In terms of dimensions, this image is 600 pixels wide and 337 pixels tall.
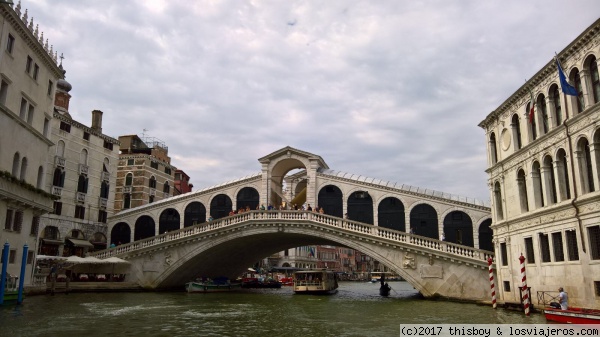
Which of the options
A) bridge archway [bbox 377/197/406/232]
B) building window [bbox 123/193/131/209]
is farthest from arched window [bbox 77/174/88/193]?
bridge archway [bbox 377/197/406/232]

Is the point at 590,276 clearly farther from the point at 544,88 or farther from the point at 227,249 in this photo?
the point at 227,249

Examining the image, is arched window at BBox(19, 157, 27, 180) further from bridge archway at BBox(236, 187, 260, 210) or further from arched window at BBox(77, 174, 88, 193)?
bridge archway at BBox(236, 187, 260, 210)

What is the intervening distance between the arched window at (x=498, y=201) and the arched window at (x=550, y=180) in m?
4.96

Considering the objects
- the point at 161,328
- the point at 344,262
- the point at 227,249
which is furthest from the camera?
the point at 344,262

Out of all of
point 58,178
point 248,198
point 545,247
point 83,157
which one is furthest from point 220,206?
point 545,247

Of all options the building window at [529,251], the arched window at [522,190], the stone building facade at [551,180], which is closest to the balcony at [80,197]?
the stone building facade at [551,180]

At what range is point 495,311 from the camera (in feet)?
68.9

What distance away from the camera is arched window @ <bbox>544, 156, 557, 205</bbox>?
63.7 feet

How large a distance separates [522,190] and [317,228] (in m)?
13.0

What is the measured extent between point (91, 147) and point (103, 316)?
2435cm

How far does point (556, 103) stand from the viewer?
63.2ft

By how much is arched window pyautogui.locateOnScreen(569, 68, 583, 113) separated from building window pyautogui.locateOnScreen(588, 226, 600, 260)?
14.0 feet

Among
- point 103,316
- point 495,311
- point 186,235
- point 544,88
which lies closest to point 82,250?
point 186,235

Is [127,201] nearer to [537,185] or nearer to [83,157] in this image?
[83,157]
